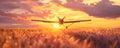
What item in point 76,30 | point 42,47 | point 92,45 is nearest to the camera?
point 42,47

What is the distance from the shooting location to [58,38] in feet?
41.1

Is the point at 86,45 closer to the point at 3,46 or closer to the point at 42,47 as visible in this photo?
the point at 42,47

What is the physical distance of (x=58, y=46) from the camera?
11.8 m

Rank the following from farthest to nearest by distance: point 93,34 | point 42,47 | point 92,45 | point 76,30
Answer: point 76,30 → point 93,34 → point 92,45 → point 42,47

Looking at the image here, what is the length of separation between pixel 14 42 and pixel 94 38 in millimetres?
2750

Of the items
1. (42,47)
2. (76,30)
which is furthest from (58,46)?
(76,30)

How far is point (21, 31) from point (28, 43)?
2.80 metres

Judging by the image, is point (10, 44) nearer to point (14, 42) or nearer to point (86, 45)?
point (14, 42)

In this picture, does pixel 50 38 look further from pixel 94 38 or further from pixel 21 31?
pixel 21 31

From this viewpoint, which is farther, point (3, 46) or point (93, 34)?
point (93, 34)

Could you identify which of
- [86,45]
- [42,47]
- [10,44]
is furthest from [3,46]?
[86,45]

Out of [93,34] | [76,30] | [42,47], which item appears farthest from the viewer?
[76,30]

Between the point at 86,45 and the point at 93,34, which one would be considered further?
the point at 93,34

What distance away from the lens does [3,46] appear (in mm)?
11906
